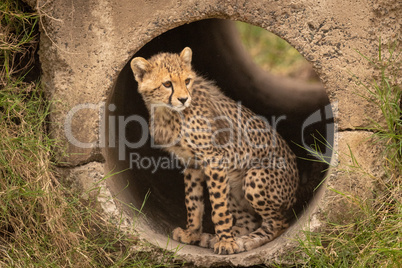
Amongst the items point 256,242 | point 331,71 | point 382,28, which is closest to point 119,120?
point 256,242

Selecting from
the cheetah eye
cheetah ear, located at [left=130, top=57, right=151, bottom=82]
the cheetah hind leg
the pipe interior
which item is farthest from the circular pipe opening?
the cheetah eye

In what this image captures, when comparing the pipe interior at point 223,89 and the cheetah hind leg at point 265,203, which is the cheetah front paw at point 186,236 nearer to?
the pipe interior at point 223,89

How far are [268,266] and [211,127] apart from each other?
1.04 m

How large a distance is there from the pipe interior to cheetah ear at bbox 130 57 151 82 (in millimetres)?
388

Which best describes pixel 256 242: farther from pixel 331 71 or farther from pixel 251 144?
pixel 331 71

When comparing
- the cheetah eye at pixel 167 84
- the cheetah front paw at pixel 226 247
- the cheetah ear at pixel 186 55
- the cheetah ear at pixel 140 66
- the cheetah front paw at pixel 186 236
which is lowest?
the cheetah front paw at pixel 186 236

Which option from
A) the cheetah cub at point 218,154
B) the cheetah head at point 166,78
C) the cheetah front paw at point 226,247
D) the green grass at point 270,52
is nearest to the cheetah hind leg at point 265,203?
the cheetah cub at point 218,154

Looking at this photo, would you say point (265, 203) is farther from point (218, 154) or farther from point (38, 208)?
point (38, 208)

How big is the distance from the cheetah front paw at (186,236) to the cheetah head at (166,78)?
0.93m

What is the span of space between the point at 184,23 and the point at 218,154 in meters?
0.96

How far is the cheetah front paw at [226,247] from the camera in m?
3.62

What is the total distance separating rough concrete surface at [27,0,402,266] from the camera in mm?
3229

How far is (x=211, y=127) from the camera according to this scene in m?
3.80

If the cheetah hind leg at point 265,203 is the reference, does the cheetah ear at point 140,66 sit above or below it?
above
